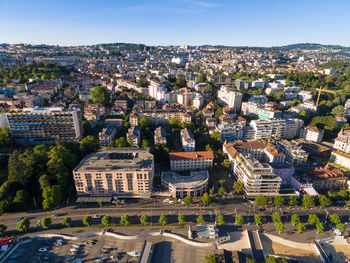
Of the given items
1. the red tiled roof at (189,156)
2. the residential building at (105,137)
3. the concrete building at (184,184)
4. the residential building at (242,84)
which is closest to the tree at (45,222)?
the concrete building at (184,184)

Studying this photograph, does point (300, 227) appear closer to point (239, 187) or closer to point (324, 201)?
point (324, 201)

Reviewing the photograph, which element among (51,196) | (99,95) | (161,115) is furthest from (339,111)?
(51,196)

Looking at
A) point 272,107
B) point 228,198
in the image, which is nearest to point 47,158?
point 228,198

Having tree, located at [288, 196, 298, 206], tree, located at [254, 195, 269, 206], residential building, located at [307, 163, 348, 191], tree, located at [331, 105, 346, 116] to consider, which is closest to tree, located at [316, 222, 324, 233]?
tree, located at [288, 196, 298, 206]

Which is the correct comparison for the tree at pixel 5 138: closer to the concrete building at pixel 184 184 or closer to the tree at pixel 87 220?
the tree at pixel 87 220

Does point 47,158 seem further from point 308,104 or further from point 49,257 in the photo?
point 308,104

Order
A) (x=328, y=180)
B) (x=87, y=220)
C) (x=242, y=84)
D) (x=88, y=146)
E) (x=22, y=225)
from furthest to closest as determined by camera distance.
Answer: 1. (x=242, y=84)
2. (x=88, y=146)
3. (x=328, y=180)
4. (x=87, y=220)
5. (x=22, y=225)
